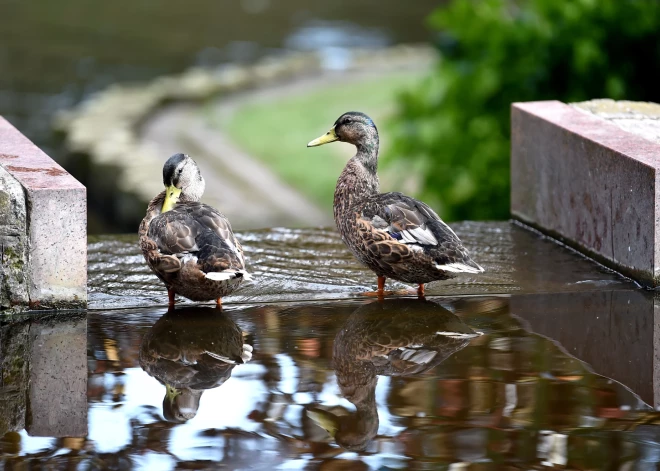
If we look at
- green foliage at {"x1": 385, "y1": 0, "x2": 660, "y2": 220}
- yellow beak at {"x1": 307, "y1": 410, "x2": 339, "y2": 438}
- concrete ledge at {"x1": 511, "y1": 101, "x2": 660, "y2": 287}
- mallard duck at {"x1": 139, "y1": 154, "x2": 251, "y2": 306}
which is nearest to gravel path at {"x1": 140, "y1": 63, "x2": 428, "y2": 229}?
green foliage at {"x1": 385, "y1": 0, "x2": 660, "y2": 220}

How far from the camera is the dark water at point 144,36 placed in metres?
18.0

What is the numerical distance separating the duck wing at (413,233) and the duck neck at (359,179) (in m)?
0.28

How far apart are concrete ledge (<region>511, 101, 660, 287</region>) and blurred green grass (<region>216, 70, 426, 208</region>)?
550cm

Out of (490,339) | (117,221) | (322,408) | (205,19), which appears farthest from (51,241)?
(205,19)

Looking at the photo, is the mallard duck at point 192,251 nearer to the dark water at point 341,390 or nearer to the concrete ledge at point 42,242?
the dark water at point 341,390

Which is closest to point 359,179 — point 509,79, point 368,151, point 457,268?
point 368,151

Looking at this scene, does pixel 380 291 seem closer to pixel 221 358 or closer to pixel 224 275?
pixel 224 275

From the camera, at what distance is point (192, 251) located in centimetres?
532

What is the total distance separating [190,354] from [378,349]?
0.87 meters

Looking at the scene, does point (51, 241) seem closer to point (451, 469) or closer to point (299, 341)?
point (299, 341)

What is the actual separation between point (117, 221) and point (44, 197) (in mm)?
6834

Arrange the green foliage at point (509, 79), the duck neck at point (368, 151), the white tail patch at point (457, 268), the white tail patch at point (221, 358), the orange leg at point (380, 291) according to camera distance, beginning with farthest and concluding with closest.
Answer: the green foliage at point (509, 79) → the duck neck at point (368, 151) → the orange leg at point (380, 291) → the white tail patch at point (457, 268) → the white tail patch at point (221, 358)

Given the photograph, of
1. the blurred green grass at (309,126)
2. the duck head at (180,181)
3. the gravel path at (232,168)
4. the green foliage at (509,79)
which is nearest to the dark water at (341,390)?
the duck head at (180,181)

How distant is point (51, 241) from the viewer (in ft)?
17.8
